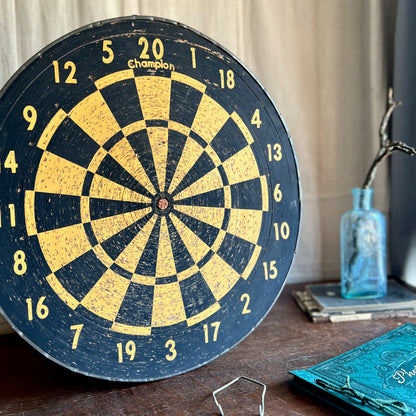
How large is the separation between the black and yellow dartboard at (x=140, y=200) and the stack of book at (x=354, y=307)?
35 cm

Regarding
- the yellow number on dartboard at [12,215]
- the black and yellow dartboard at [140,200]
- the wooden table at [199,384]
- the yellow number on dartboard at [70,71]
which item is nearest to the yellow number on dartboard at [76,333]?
the black and yellow dartboard at [140,200]

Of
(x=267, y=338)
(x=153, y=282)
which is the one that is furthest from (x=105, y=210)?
(x=267, y=338)

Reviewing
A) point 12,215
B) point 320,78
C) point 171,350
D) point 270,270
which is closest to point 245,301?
point 270,270

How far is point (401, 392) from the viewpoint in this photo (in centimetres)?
94

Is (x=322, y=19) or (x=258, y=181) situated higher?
(x=322, y=19)

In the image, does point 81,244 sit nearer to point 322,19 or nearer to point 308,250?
point 308,250

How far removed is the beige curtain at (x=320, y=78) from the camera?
1.65m

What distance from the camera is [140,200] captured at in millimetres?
1021

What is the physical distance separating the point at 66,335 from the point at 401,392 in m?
0.68

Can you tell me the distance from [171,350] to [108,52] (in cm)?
65

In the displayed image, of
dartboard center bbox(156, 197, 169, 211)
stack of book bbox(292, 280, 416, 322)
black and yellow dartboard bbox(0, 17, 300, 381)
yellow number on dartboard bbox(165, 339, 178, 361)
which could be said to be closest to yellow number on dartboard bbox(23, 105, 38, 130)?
black and yellow dartboard bbox(0, 17, 300, 381)

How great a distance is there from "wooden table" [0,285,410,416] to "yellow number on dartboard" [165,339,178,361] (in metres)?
0.07

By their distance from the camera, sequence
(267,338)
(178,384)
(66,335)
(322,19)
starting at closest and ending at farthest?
(66,335), (178,384), (267,338), (322,19)

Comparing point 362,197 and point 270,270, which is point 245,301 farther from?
point 362,197
